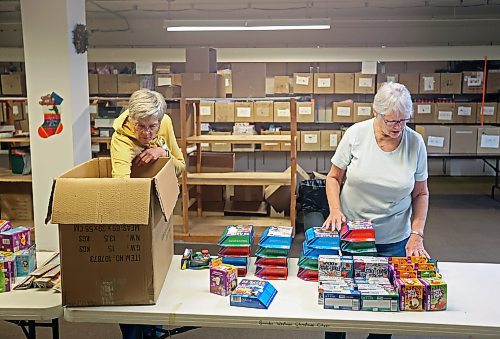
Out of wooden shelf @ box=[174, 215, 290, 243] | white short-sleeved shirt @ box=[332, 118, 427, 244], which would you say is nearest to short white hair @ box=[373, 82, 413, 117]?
white short-sleeved shirt @ box=[332, 118, 427, 244]

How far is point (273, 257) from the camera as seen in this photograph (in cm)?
192

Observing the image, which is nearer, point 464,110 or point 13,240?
point 13,240

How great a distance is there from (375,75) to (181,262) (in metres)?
6.80

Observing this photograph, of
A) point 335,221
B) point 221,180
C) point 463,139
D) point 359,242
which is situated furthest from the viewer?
point 463,139

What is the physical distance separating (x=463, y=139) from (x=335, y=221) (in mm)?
5318

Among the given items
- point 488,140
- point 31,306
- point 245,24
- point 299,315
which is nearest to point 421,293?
point 299,315

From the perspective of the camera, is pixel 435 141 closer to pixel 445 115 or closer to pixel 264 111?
pixel 445 115

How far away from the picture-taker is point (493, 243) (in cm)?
495

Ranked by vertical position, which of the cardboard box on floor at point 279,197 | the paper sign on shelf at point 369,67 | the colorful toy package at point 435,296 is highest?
the paper sign on shelf at point 369,67

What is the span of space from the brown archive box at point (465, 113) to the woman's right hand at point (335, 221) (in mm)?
6510

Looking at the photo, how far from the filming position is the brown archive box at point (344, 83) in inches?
314

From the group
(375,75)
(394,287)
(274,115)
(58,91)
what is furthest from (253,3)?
(394,287)

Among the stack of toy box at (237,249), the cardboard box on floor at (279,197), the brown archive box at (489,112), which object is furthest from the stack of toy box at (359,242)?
the brown archive box at (489,112)

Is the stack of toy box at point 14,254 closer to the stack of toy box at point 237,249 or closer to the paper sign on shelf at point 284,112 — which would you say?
the stack of toy box at point 237,249
